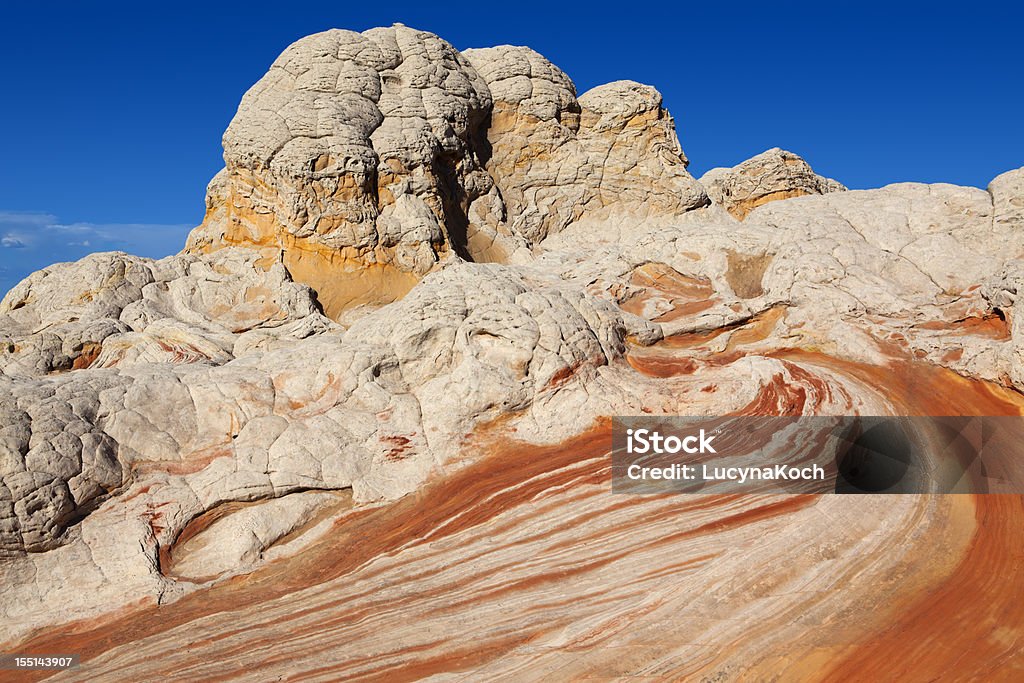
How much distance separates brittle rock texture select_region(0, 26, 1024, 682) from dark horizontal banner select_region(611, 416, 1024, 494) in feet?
0.60

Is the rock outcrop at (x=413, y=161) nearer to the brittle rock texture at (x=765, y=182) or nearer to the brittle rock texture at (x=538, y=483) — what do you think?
the brittle rock texture at (x=765, y=182)

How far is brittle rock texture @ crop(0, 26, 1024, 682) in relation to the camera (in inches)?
184

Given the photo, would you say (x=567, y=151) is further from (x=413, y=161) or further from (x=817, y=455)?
(x=817, y=455)

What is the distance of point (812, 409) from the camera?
264 inches

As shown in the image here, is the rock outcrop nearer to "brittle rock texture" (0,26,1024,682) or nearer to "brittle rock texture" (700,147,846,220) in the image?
"brittle rock texture" (700,147,846,220)

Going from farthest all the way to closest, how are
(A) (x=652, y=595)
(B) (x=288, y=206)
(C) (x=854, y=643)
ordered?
(B) (x=288, y=206) < (A) (x=652, y=595) < (C) (x=854, y=643)

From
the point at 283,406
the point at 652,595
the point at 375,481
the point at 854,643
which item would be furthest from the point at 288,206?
the point at 854,643

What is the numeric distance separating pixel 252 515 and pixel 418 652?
219cm

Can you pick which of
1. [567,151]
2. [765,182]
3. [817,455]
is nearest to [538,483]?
[817,455]

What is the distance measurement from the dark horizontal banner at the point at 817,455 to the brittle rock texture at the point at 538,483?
0.18 m

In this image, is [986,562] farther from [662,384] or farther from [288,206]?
[288,206]

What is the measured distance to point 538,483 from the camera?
241 inches

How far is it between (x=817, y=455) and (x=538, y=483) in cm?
253

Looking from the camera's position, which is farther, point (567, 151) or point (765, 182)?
point (765, 182)
